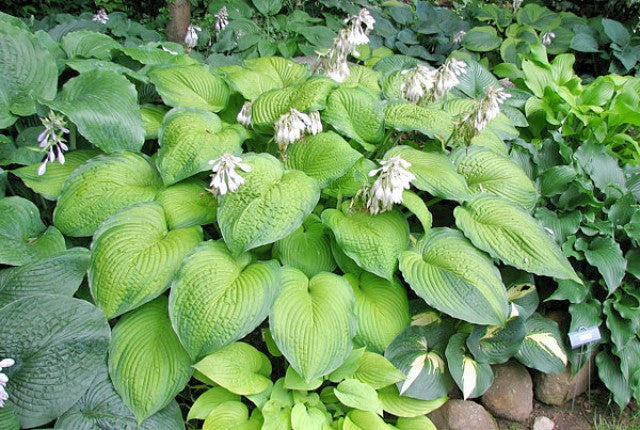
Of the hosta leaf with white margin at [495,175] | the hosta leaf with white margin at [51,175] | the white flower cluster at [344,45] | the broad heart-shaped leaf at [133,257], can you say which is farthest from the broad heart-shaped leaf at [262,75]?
the hosta leaf with white margin at [495,175]

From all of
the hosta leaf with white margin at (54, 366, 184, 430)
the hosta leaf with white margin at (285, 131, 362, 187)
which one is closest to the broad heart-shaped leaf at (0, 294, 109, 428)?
the hosta leaf with white margin at (54, 366, 184, 430)

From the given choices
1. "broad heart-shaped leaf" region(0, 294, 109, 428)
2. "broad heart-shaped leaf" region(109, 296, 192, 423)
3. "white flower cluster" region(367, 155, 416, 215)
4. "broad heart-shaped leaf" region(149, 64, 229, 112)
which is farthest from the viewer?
"broad heart-shaped leaf" region(149, 64, 229, 112)

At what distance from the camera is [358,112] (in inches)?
110

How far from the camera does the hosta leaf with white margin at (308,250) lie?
239 cm

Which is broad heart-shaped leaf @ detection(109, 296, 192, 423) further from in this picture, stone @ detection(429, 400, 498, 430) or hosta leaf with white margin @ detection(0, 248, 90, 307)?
stone @ detection(429, 400, 498, 430)

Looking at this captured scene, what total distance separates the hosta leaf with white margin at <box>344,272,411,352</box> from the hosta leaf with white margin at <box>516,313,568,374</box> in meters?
0.60

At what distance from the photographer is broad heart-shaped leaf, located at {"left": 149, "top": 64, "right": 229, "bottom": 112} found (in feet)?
9.46

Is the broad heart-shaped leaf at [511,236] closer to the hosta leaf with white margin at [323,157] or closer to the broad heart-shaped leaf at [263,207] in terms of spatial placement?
the hosta leaf with white margin at [323,157]

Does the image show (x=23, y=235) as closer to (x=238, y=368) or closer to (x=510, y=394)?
(x=238, y=368)

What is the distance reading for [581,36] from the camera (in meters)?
4.90

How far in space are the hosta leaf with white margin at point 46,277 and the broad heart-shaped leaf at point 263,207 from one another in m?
0.62

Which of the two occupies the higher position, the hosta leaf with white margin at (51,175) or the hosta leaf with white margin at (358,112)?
the hosta leaf with white margin at (358,112)

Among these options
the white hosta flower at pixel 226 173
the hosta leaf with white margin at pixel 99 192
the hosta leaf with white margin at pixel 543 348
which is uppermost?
the white hosta flower at pixel 226 173

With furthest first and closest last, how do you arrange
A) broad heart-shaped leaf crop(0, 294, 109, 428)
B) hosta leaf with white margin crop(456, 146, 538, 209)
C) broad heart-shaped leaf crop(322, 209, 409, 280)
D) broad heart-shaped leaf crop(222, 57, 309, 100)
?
broad heart-shaped leaf crop(222, 57, 309, 100) → hosta leaf with white margin crop(456, 146, 538, 209) → broad heart-shaped leaf crop(322, 209, 409, 280) → broad heart-shaped leaf crop(0, 294, 109, 428)
